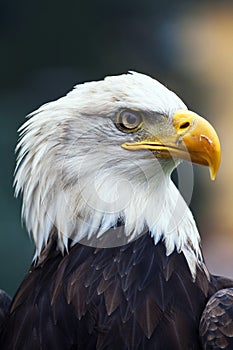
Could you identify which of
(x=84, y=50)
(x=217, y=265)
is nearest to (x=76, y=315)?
(x=217, y=265)

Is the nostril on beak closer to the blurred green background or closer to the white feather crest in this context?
the white feather crest

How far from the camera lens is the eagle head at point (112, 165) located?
7.57 feet

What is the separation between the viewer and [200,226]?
5.68 m

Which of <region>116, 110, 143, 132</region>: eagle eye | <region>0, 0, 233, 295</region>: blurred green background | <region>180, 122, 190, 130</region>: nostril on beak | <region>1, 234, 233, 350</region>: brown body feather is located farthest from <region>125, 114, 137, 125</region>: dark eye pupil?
<region>0, 0, 233, 295</region>: blurred green background

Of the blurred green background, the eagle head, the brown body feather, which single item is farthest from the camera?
the blurred green background

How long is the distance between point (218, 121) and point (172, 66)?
516 mm

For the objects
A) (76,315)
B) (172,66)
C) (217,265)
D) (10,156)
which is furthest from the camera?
(172,66)

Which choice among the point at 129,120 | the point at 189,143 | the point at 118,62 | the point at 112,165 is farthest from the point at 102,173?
the point at 118,62

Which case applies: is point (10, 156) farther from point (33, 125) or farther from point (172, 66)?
point (33, 125)

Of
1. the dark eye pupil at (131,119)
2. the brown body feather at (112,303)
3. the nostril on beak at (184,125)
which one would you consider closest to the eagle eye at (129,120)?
→ the dark eye pupil at (131,119)

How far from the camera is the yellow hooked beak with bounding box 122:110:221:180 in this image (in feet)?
7.26

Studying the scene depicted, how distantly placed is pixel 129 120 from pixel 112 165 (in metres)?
0.13

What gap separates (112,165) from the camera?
2340 mm

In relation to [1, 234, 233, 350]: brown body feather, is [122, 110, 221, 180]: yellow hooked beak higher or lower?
higher
